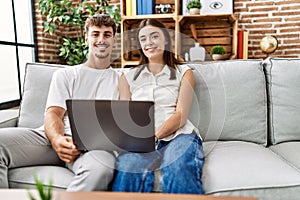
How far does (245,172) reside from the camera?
4.12 feet

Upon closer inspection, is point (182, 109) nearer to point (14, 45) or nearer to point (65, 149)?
point (65, 149)

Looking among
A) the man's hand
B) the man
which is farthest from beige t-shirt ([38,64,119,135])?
the man's hand

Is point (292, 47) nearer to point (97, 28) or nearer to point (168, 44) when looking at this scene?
point (168, 44)

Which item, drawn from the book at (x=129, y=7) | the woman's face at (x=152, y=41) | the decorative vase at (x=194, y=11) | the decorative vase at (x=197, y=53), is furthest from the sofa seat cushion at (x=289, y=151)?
the book at (x=129, y=7)

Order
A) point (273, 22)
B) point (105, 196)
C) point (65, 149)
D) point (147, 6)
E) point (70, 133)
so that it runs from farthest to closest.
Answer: point (273, 22), point (147, 6), point (70, 133), point (65, 149), point (105, 196)

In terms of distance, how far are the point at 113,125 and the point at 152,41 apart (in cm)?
56

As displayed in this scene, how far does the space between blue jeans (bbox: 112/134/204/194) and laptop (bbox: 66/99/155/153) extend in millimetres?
55

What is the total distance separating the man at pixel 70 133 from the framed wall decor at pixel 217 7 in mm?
1653

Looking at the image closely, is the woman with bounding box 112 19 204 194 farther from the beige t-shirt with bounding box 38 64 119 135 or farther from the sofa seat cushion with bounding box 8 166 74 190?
the sofa seat cushion with bounding box 8 166 74 190

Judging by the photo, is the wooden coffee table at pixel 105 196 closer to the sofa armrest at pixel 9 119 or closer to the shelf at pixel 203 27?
the sofa armrest at pixel 9 119

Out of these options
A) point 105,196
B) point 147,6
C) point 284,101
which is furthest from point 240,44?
point 105,196

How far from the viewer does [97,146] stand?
1348 millimetres

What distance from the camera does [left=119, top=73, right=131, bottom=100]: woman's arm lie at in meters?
1.57

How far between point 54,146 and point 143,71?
1.87 ft
